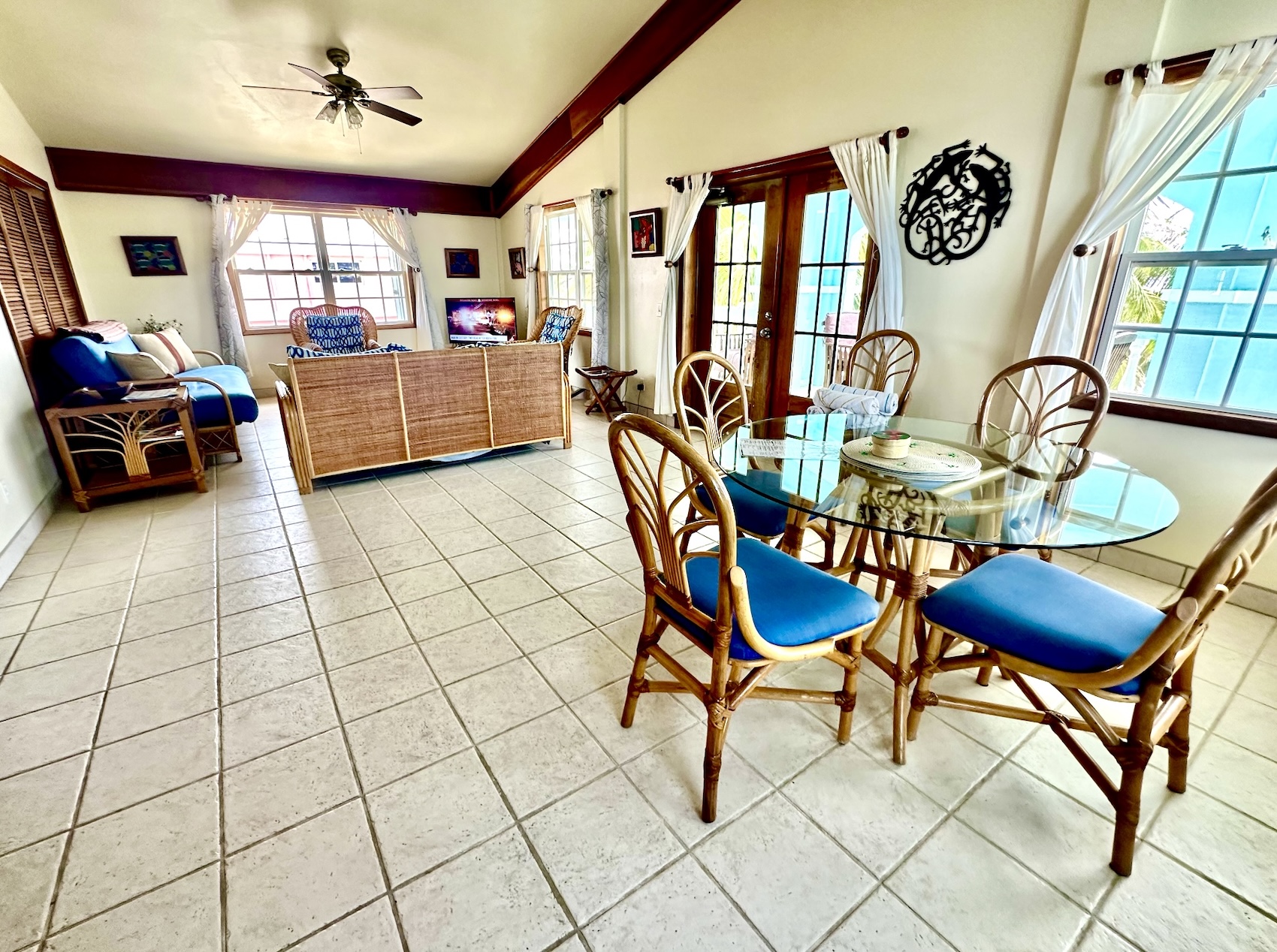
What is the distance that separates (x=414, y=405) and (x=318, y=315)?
3.26m

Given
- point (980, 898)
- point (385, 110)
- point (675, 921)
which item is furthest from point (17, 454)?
point (980, 898)

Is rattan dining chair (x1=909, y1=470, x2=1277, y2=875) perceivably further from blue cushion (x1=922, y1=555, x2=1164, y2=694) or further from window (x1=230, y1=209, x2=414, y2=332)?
window (x1=230, y1=209, x2=414, y2=332)

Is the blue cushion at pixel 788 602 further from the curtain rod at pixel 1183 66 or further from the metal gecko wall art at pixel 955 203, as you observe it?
the curtain rod at pixel 1183 66

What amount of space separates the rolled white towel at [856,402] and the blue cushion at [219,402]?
385 cm

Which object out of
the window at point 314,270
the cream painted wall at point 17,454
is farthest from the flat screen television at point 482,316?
the cream painted wall at point 17,454

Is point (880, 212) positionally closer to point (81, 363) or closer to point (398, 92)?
point (398, 92)

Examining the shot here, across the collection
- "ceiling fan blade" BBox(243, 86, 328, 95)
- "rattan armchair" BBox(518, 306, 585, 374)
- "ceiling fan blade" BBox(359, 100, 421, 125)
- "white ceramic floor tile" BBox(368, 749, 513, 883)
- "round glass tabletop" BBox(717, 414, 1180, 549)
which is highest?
"ceiling fan blade" BBox(243, 86, 328, 95)

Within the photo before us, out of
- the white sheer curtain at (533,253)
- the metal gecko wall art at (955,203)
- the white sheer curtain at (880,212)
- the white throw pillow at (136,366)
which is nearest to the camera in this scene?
the metal gecko wall art at (955,203)

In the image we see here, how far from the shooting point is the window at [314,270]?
20.1 feet

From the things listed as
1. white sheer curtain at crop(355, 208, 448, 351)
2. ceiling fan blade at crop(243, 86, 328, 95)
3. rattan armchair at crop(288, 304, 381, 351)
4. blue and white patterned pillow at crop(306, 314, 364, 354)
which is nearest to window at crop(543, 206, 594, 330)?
white sheer curtain at crop(355, 208, 448, 351)

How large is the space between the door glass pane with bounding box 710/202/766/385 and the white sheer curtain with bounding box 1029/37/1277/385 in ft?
6.44

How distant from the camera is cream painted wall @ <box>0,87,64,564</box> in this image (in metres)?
2.60

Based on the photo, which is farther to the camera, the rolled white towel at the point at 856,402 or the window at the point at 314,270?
the window at the point at 314,270

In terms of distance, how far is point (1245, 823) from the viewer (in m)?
1.31
